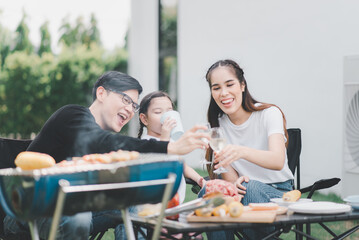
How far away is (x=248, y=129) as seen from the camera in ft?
10.3

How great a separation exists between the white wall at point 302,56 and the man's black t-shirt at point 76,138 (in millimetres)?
3786

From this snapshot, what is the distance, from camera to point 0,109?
13.6 metres

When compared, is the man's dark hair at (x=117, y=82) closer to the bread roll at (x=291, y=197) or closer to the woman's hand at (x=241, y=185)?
the woman's hand at (x=241, y=185)

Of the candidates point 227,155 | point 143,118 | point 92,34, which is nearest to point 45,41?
point 92,34

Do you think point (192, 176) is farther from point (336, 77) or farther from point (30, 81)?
point (30, 81)

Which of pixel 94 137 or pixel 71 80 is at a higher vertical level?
pixel 71 80

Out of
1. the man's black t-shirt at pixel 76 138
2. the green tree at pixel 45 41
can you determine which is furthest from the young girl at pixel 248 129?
the green tree at pixel 45 41

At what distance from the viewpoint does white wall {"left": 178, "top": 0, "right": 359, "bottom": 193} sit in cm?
582

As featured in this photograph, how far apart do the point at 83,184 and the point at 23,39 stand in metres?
16.9

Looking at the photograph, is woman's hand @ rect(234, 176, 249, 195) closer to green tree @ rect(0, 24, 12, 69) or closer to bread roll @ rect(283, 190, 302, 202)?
bread roll @ rect(283, 190, 302, 202)

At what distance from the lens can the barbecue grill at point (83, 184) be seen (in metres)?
1.69

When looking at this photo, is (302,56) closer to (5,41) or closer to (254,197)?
(254,197)

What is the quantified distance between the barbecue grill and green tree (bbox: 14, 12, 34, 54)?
53.9 feet

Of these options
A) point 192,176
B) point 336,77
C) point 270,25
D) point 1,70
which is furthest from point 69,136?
point 1,70
